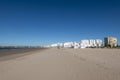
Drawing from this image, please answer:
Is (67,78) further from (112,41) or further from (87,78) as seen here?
(112,41)

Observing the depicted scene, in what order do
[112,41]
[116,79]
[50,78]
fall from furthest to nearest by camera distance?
[112,41] → [50,78] → [116,79]

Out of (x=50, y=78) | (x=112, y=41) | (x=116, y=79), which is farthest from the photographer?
(x=112, y=41)

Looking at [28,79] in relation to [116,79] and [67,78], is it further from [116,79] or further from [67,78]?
[116,79]

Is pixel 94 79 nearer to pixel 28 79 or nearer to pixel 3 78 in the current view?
pixel 28 79

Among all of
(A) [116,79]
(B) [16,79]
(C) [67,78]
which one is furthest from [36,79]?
(A) [116,79]

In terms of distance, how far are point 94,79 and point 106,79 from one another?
0.51 metres

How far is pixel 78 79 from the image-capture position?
568 cm

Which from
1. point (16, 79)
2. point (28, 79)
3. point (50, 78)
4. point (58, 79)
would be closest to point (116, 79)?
point (58, 79)

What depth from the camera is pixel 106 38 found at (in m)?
154

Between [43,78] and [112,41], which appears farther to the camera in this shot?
[112,41]

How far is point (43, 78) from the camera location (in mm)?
5875

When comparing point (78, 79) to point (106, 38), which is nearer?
point (78, 79)

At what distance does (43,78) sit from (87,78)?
2.02 meters

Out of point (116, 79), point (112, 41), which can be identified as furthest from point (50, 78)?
point (112, 41)
